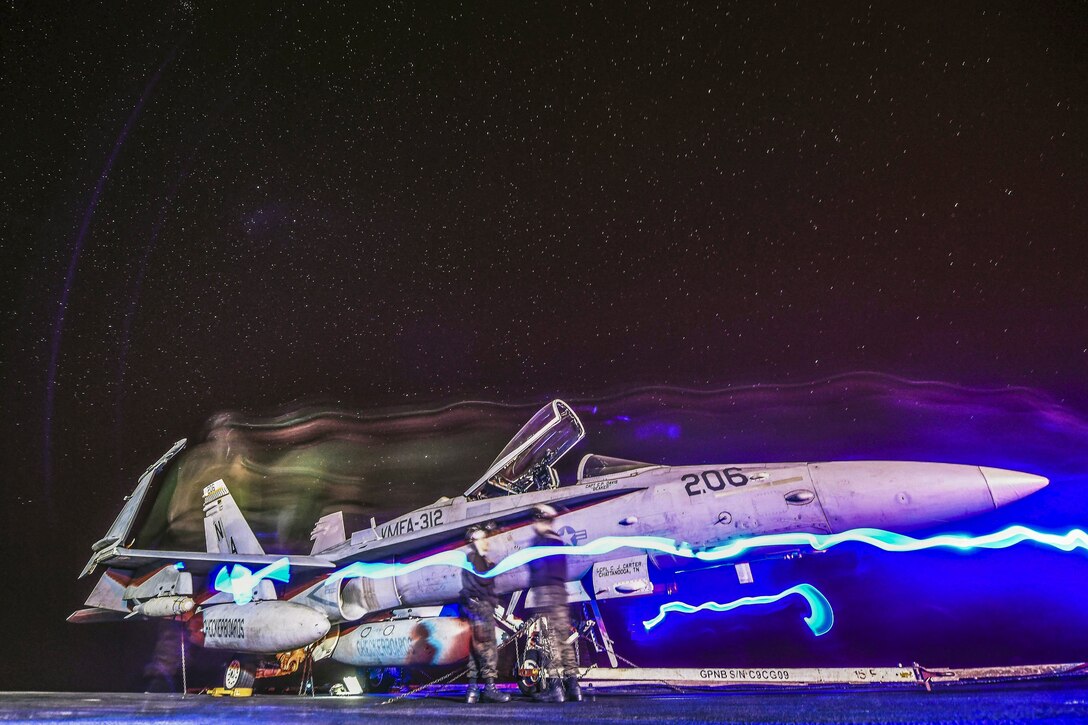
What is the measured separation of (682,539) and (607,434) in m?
2.71

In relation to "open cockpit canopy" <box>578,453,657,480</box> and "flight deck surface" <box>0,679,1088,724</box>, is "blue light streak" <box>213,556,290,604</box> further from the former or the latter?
"open cockpit canopy" <box>578,453,657,480</box>

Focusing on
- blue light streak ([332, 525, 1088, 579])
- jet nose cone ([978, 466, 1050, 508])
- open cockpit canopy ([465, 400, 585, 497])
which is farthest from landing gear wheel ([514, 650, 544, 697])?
jet nose cone ([978, 466, 1050, 508])

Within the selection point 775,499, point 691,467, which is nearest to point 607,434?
point 691,467

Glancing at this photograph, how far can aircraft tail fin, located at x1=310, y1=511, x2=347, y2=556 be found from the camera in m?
9.11

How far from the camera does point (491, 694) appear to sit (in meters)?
4.66

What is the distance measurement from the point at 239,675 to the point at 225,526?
133 inches

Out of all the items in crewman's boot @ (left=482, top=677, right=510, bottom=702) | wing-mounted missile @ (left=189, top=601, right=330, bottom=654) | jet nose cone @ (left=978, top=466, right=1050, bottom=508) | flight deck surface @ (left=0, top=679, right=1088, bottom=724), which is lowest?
crewman's boot @ (left=482, top=677, right=510, bottom=702)

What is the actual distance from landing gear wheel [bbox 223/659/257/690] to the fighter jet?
3cm

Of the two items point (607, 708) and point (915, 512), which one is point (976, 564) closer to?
point (915, 512)

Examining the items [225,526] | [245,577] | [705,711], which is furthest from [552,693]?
[225,526]

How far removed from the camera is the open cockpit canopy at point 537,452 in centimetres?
649

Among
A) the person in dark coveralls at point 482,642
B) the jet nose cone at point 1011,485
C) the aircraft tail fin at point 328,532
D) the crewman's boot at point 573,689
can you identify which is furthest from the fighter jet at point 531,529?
the crewman's boot at point 573,689

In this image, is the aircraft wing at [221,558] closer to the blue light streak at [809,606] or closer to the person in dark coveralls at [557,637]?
the person in dark coveralls at [557,637]

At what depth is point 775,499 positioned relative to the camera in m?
5.10
